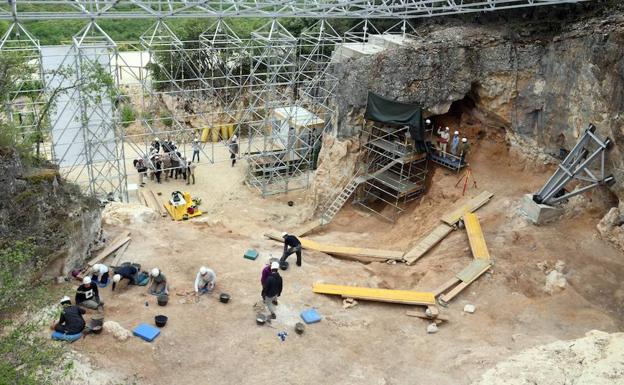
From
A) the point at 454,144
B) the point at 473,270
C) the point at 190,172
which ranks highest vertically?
the point at 454,144

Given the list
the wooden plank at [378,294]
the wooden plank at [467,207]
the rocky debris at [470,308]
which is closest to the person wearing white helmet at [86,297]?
the wooden plank at [378,294]

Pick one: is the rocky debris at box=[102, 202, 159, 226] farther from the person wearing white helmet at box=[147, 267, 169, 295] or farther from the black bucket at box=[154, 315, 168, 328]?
the black bucket at box=[154, 315, 168, 328]

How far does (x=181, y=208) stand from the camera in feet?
66.0

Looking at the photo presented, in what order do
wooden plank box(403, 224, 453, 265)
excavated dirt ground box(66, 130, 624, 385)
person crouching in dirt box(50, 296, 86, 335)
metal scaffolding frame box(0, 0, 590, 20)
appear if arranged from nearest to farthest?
person crouching in dirt box(50, 296, 86, 335) < excavated dirt ground box(66, 130, 624, 385) < wooden plank box(403, 224, 453, 265) < metal scaffolding frame box(0, 0, 590, 20)

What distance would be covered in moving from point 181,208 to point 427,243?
9.17 meters

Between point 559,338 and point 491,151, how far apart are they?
33.0 ft

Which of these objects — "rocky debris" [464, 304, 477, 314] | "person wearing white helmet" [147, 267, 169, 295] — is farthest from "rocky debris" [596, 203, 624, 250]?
"person wearing white helmet" [147, 267, 169, 295]

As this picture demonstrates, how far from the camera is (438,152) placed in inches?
800

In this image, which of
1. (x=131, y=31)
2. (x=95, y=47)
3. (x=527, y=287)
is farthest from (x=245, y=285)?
(x=131, y=31)

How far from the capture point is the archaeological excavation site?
35.0ft

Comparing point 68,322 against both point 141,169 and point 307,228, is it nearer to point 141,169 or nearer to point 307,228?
point 307,228

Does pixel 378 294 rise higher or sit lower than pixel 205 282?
lower

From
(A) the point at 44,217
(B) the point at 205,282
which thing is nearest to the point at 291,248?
(B) the point at 205,282

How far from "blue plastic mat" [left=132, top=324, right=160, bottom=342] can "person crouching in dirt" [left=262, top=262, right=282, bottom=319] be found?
7.99ft
